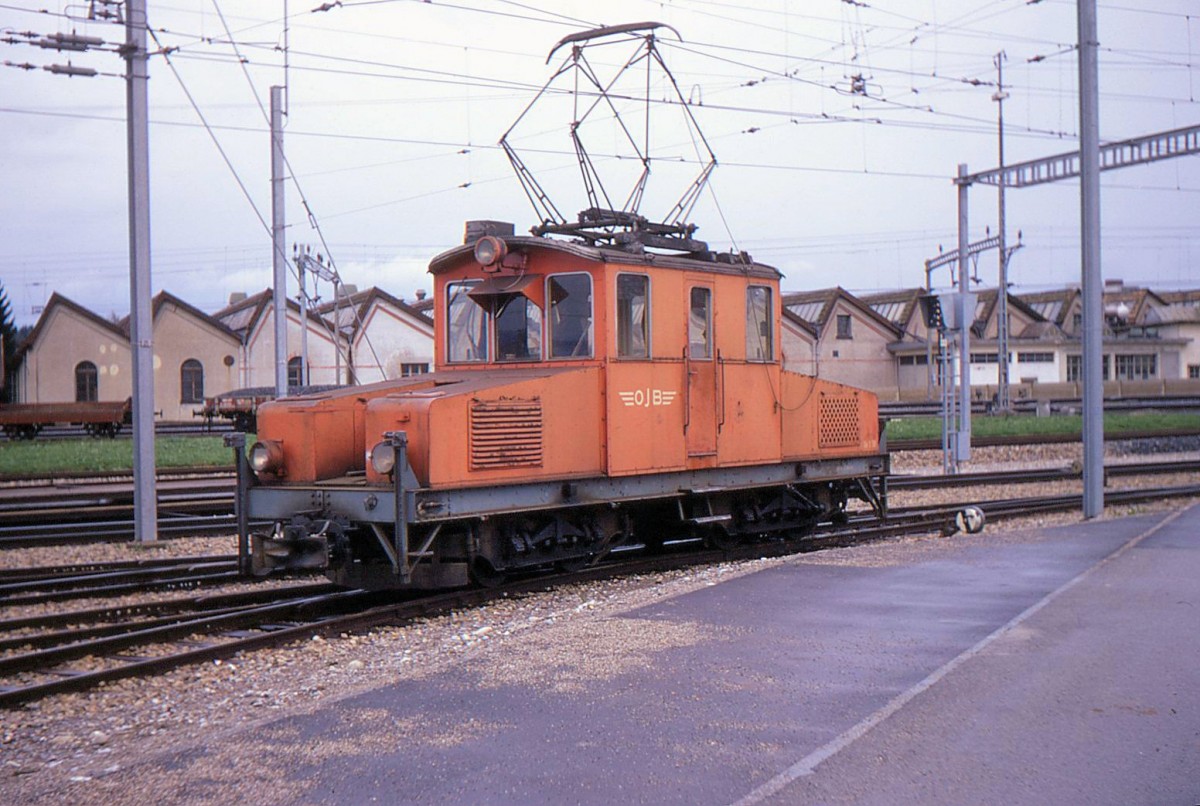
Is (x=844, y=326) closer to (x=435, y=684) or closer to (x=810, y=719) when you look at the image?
(x=435, y=684)

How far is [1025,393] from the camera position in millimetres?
57875

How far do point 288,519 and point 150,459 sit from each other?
5.12 meters

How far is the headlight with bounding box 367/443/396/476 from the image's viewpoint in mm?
9008

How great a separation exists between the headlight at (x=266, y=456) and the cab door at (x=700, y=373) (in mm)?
3891

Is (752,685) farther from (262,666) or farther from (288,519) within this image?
(288,519)

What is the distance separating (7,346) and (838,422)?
162ft

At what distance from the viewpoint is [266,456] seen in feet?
33.1

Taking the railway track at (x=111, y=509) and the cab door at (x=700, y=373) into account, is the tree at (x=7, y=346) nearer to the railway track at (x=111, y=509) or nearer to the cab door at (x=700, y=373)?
the railway track at (x=111, y=509)

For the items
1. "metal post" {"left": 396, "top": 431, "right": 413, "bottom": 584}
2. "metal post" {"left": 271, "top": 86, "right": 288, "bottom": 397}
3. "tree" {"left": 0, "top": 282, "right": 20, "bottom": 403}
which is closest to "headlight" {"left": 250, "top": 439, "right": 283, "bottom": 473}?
"metal post" {"left": 396, "top": 431, "right": 413, "bottom": 584}

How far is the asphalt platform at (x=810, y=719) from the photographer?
17.1 ft

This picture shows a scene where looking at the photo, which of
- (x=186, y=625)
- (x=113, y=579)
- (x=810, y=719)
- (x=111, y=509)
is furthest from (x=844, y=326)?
(x=810, y=719)

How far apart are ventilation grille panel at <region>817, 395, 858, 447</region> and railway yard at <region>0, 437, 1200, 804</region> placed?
1.53m

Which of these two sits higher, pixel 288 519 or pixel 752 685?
pixel 288 519

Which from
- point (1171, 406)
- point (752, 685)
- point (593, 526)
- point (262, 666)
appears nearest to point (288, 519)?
point (262, 666)
